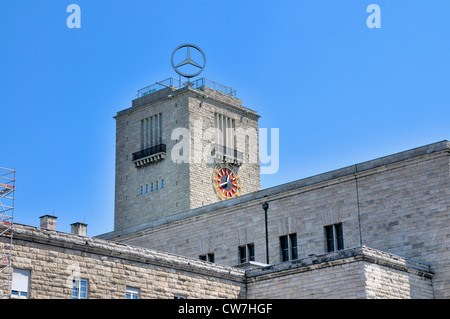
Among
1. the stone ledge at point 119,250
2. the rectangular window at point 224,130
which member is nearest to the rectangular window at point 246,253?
the stone ledge at point 119,250

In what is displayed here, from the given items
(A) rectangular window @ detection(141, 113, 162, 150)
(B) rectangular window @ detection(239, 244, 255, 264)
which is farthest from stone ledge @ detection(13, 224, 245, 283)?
(A) rectangular window @ detection(141, 113, 162, 150)

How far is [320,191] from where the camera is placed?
4494cm

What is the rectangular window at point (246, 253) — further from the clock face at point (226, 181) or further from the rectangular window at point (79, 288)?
the clock face at point (226, 181)

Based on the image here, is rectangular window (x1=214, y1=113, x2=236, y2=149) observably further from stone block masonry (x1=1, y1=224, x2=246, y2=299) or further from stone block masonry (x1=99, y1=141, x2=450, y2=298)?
stone block masonry (x1=1, y1=224, x2=246, y2=299)

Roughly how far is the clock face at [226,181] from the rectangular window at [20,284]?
1295 inches

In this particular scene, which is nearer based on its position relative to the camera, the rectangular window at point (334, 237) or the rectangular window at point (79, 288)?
the rectangular window at point (79, 288)

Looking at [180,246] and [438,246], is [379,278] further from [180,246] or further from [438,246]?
[180,246]

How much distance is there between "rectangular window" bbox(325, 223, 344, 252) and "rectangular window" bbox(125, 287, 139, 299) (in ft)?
41.2

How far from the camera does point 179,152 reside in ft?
205

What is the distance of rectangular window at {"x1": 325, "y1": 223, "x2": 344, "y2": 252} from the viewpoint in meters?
43.5

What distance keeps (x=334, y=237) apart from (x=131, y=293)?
513 inches

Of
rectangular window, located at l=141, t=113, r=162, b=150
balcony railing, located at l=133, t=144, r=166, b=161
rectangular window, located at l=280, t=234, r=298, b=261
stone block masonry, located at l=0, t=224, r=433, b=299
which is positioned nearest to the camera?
stone block masonry, located at l=0, t=224, r=433, b=299

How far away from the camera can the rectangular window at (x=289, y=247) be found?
45125 millimetres

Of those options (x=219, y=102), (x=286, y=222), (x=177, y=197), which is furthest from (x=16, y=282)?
(x=219, y=102)
